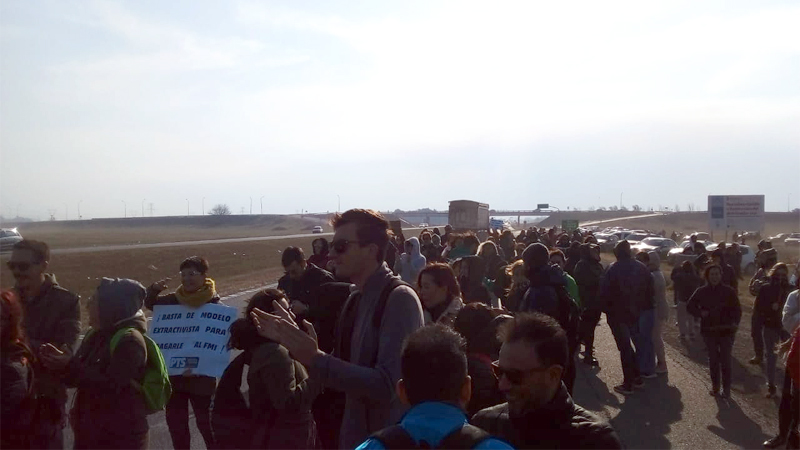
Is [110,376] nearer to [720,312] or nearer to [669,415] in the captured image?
[669,415]

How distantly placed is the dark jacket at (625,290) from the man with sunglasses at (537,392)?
7.03 metres

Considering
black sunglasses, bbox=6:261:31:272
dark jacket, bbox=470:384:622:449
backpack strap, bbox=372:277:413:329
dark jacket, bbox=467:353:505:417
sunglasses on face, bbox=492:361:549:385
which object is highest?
black sunglasses, bbox=6:261:31:272

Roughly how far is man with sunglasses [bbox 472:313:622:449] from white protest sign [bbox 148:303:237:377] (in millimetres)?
3252

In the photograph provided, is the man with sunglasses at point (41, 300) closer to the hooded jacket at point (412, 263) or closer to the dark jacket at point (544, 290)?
the dark jacket at point (544, 290)

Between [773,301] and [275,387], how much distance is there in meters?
7.98

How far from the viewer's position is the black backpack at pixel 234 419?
4.28 m

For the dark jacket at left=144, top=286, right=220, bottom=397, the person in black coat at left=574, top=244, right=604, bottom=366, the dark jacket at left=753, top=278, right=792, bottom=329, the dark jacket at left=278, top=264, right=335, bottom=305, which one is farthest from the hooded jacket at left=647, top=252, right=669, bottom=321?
the dark jacket at left=144, top=286, right=220, bottom=397

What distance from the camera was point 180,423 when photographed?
573 cm

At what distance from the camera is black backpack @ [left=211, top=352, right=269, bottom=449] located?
428cm

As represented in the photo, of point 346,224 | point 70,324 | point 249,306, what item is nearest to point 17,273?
point 70,324

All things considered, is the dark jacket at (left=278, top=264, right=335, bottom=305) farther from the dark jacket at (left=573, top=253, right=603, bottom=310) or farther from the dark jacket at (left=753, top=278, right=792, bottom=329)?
the dark jacket at (left=753, top=278, right=792, bottom=329)

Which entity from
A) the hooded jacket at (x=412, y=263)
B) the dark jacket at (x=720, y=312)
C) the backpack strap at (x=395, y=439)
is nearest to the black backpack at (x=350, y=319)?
the backpack strap at (x=395, y=439)

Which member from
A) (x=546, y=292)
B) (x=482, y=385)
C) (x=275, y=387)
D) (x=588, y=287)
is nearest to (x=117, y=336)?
(x=275, y=387)

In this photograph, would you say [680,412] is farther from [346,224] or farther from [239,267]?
[239,267]
